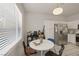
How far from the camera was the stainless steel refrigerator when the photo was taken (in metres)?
1.55

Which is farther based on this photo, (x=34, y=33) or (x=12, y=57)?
(x=34, y=33)

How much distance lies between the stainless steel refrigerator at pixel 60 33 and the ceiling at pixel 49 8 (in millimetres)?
174

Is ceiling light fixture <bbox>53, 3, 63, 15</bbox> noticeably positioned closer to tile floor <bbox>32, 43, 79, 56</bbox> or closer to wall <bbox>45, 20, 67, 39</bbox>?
wall <bbox>45, 20, 67, 39</bbox>

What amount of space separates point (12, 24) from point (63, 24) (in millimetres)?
721

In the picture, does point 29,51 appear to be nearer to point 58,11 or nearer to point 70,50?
point 70,50

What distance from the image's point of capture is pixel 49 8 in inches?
59.9

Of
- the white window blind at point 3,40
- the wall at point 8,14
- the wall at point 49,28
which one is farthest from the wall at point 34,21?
the white window blind at point 3,40

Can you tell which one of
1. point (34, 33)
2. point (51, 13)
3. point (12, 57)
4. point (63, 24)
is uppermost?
point (51, 13)

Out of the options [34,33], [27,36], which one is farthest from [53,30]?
[27,36]

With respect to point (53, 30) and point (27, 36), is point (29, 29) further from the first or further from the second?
point (53, 30)

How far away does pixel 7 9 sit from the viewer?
1.49 metres

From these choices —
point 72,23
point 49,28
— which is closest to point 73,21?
point 72,23

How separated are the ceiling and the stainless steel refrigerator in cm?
17

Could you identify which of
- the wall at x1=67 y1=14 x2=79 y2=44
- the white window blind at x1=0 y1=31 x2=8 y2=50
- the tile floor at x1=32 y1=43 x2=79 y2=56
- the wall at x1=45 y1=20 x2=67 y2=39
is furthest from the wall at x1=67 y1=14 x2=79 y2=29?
the white window blind at x1=0 y1=31 x2=8 y2=50
